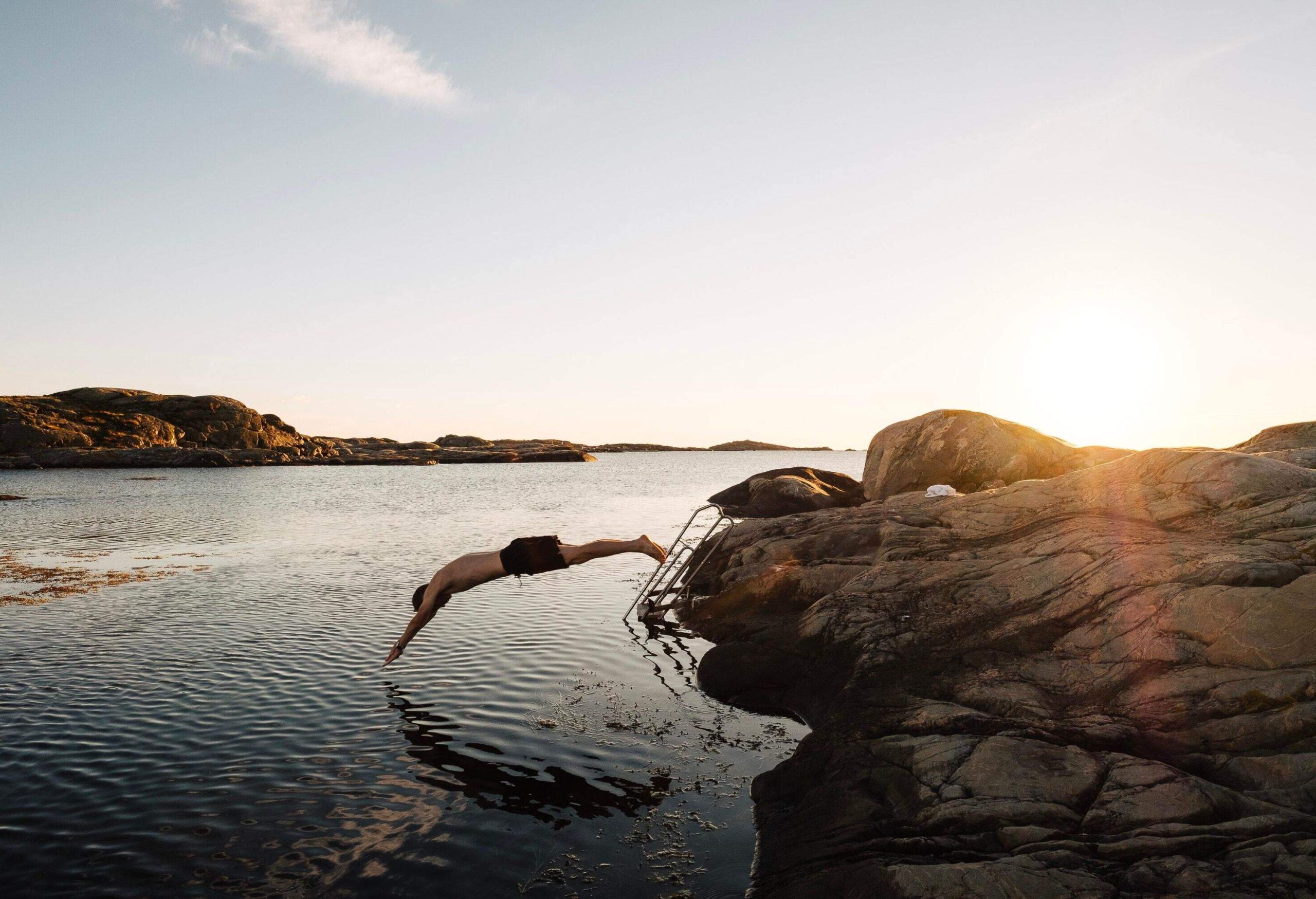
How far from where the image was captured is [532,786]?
9383 millimetres

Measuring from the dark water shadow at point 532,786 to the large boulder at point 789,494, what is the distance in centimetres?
1758

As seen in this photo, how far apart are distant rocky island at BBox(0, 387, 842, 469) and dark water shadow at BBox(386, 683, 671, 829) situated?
14137cm

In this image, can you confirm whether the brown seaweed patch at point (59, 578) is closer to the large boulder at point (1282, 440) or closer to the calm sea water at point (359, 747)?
the calm sea water at point (359, 747)

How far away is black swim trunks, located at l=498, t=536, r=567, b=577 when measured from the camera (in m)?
11.9

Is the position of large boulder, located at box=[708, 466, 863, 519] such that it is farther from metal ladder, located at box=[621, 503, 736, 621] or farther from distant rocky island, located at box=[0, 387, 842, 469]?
distant rocky island, located at box=[0, 387, 842, 469]

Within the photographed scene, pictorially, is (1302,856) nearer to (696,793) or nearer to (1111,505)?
(696,793)

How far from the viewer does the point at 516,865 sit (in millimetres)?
7566

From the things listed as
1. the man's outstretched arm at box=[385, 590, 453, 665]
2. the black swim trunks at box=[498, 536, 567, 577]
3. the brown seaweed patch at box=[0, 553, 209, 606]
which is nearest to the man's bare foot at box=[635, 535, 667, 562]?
the black swim trunks at box=[498, 536, 567, 577]

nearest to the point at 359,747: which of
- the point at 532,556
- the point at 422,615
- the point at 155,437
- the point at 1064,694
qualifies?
the point at 422,615

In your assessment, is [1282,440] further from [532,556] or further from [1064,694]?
[532,556]

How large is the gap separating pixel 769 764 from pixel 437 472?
127110mm

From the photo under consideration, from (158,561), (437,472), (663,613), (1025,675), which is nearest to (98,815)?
(1025,675)

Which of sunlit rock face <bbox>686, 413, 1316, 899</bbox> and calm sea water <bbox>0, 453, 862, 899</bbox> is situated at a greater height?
sunlit rock face <bbox>686, 413, 1316, 899</bbox>

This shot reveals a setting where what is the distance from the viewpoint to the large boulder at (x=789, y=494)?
95.7ft
